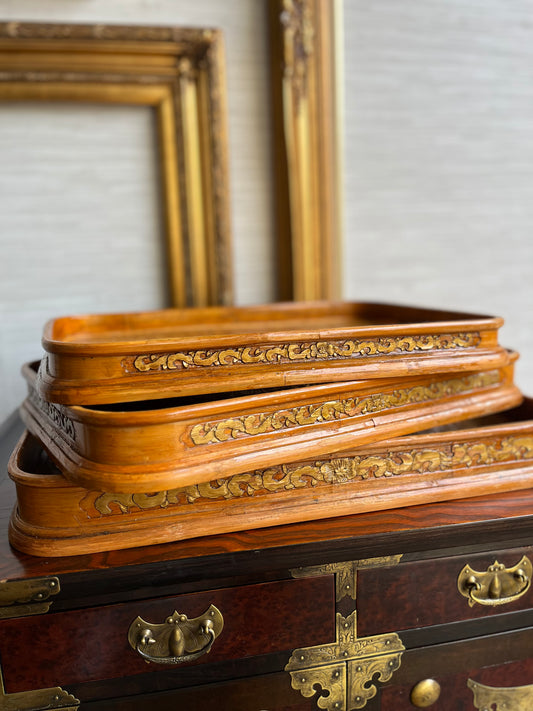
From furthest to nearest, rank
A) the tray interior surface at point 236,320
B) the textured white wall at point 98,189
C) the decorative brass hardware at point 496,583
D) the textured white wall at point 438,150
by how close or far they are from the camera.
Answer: the textured white wall at point 438,150, the textured white wall at point 98,189, the tray interior surface at point 236,320, the decorative brass hardware at point 496,583

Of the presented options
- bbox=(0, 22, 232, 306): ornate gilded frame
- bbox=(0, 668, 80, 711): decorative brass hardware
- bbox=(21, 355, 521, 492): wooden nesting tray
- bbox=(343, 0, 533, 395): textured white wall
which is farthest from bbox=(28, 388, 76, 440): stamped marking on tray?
bbox=(343, 0, 533, 395): textured white wall

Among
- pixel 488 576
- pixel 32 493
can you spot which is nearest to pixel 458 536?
pixel 488 576

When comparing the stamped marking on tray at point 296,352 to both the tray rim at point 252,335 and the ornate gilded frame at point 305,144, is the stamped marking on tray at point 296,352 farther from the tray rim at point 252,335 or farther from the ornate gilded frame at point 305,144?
the ornate gilded frame at point 305,144

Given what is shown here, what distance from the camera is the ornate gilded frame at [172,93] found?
2.91ft

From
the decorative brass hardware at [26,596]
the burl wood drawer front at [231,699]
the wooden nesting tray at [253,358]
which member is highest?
the wooden nesting tray at [253,358]

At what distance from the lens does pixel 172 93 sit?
3.12 ft

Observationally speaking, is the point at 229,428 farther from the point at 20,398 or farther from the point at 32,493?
the point at 20,398

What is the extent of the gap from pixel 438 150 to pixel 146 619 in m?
1.00

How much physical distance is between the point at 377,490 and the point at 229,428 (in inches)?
7.9

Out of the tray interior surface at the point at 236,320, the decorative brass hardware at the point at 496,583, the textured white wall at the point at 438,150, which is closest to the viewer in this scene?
the decorative brass hardware at the point at 496,583

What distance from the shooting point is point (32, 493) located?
537 millimetres

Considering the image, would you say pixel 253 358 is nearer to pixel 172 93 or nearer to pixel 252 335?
pixel 252 335

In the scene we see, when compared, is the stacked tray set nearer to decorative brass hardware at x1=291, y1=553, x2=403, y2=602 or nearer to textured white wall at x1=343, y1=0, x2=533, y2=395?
decorative brass hardware at x1=291, y1=553, x2=403, y2=602

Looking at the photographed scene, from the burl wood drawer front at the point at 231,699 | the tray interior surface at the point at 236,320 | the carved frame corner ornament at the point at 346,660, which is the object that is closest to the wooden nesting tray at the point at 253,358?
the tray interior surface at the point at 236,320
